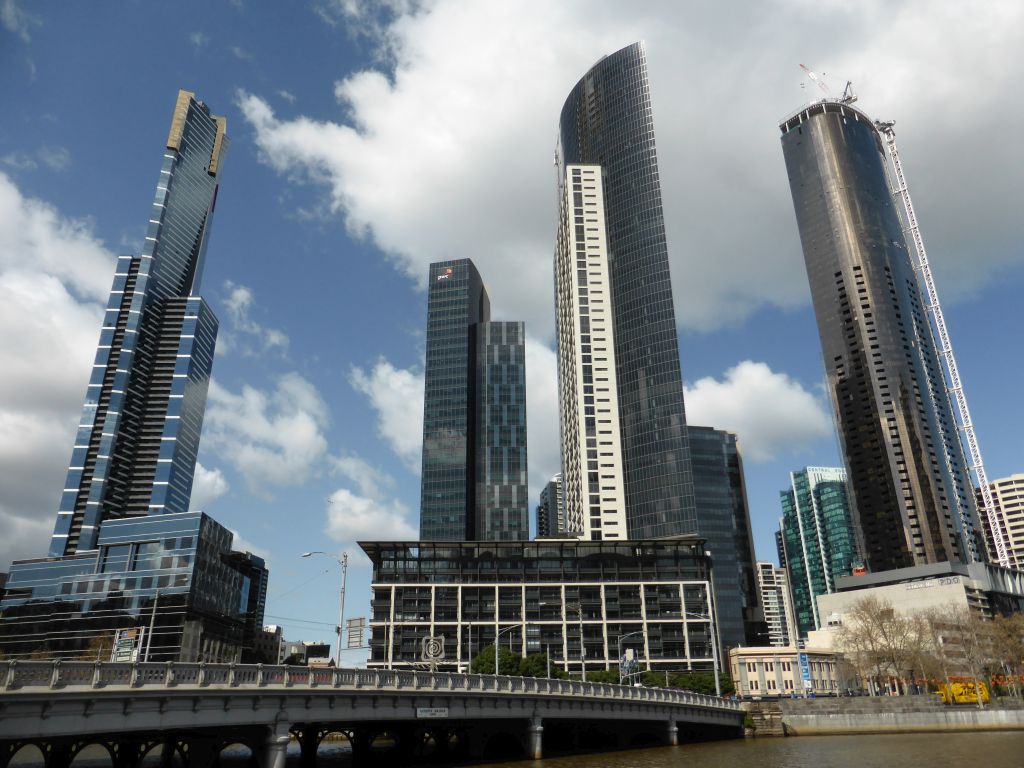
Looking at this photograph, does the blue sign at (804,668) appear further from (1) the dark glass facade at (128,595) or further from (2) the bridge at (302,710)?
(1) the dark glass facade at (128,595)

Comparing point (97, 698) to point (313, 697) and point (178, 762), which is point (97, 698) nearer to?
point (313, 697)

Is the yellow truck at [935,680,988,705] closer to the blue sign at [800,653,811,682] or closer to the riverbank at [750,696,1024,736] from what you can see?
the riverbank at [750,696,1024,736]

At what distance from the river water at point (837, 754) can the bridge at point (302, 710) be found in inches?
178

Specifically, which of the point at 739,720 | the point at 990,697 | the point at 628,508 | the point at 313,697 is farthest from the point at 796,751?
the point at 628,508

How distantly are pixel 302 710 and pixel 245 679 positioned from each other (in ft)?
17.1

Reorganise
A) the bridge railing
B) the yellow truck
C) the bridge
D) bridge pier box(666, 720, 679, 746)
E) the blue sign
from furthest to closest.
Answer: the blue sign
the yellow truck
bridge pier box(666, 720, 679, 746)
the bridge
the bridge railing

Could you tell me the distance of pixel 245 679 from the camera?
44094mm

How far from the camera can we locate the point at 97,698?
36125mm

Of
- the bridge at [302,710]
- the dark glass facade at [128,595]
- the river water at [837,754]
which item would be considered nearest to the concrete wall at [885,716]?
the river water at [837,754]

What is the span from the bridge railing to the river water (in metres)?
6.22

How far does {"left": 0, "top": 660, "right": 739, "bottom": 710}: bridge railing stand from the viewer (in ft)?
113

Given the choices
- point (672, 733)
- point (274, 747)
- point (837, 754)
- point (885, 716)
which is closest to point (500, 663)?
point (672, 733)

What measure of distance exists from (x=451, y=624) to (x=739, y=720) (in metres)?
67.7

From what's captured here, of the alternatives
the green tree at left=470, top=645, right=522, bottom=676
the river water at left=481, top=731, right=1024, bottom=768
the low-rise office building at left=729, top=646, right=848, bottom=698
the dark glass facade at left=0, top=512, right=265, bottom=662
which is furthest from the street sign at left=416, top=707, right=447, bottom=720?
the dark glass facade at left=0, top=512, right=265, bottom=662
